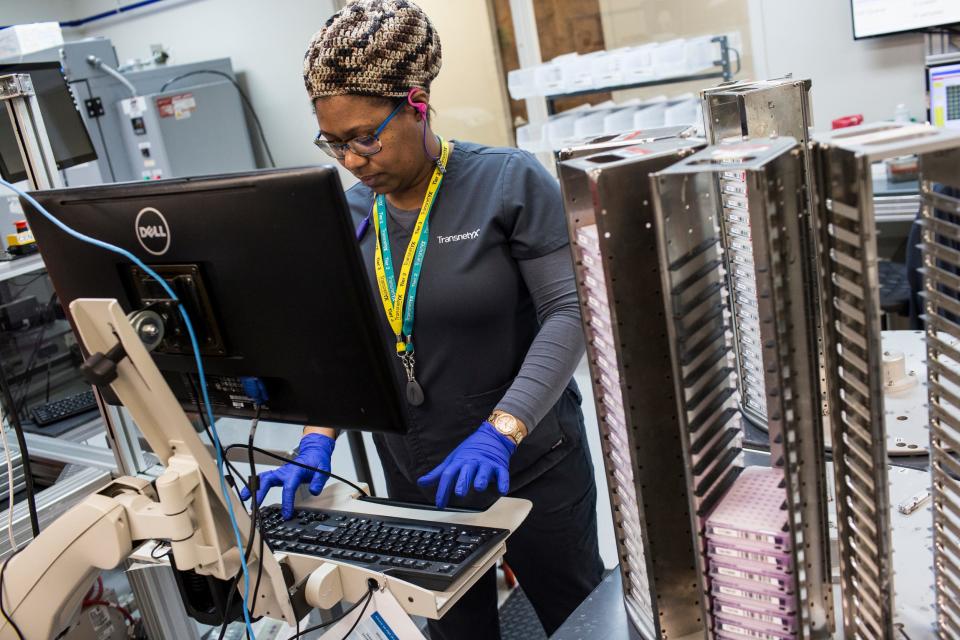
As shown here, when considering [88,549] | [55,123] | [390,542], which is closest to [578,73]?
[55,123]

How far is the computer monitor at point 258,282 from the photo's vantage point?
0.99 meters

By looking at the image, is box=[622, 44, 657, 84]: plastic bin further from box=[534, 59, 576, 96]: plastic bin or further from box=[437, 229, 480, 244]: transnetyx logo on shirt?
box=[437, 229, 480, 244]: transnetyx logo on shirt

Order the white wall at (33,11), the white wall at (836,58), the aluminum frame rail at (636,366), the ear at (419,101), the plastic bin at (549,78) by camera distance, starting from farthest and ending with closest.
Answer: the white wall at (33,11) → the plastic bin at (549,78) → the white wall at (836,58) → the ear at (419,101) → the aluminum frame rail at (636,366)

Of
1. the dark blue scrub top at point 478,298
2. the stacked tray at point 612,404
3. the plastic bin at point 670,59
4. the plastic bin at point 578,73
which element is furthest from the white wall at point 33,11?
the stacked tray at point 612,404

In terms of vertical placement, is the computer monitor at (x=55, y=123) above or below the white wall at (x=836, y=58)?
above

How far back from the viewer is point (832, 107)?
4.01m

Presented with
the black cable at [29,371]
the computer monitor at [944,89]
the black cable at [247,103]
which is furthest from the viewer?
the black cable at [247,103]

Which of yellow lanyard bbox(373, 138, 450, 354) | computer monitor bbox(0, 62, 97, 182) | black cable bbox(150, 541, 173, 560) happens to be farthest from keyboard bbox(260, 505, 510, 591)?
computer monitor bbox(0, 62, 97, 182)

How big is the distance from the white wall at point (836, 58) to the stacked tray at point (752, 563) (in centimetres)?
324

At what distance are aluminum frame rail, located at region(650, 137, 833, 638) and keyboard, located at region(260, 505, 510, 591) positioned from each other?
1.06 feet

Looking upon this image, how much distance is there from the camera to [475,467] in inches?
50.6

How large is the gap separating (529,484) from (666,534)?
22.1 inches

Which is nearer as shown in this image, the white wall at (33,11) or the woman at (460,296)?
the woman at (460,296)

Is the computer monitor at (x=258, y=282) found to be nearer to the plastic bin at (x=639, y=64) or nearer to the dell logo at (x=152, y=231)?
the dell logo at (x=152, y=231)
